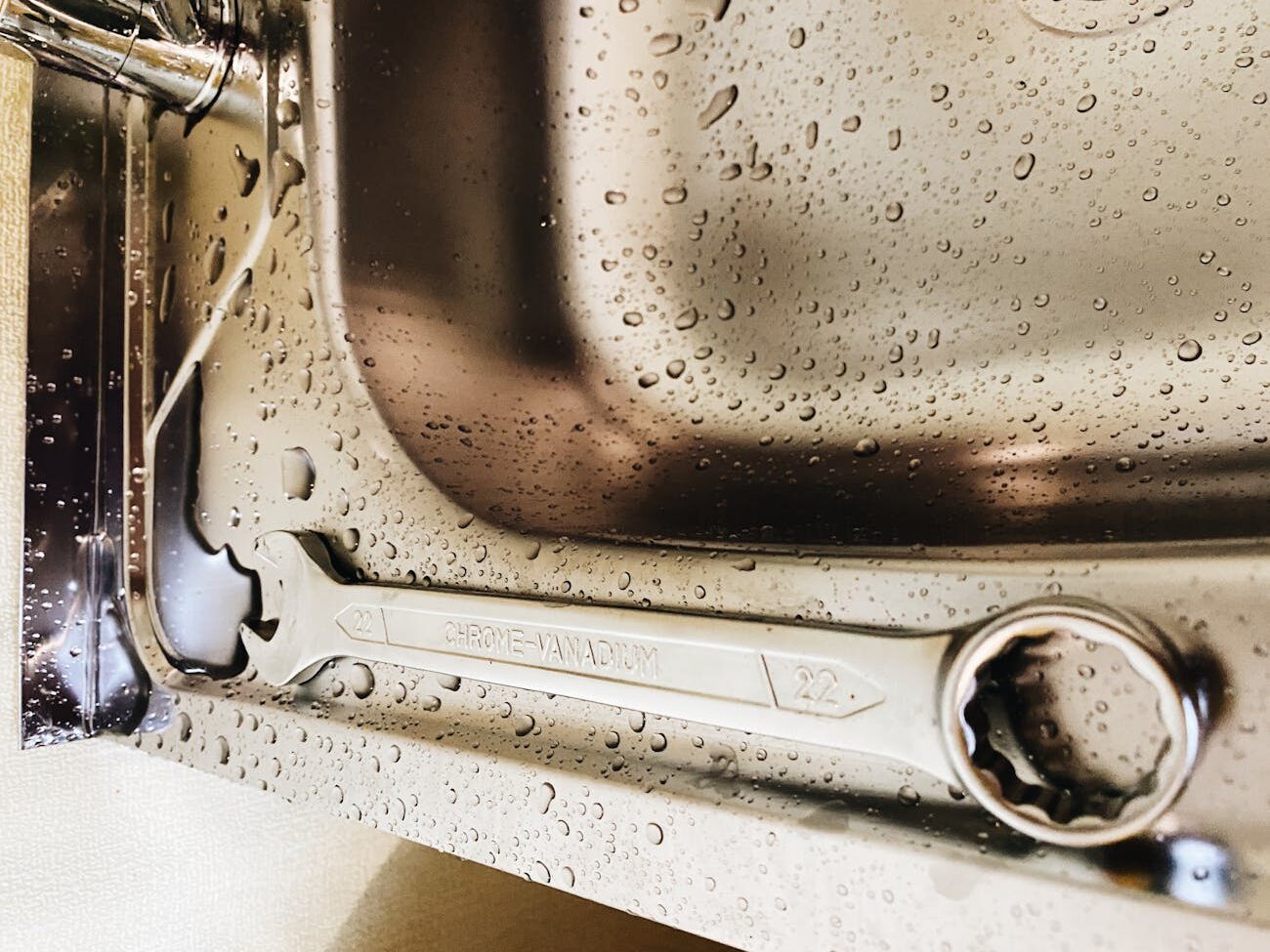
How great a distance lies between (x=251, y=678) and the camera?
68 cm

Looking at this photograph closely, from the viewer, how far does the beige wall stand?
709 millimetres

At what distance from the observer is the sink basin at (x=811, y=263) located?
65 centimetres

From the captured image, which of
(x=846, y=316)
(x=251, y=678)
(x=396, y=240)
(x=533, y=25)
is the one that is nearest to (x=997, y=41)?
(x=846, y=316)

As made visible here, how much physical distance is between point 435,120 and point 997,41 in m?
0.47

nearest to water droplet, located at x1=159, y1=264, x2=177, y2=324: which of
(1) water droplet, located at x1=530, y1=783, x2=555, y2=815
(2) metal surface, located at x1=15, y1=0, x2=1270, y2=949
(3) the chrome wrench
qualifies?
(2) metal surface, located at x1=15, y1=0, x2=1270, y2=949

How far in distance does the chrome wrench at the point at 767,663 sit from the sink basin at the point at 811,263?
0.10 m

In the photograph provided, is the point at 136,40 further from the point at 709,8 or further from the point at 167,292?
the point at 709,8

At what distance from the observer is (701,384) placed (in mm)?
825

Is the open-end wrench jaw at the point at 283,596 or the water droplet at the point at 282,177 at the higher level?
the water droplet at the point at 282,177

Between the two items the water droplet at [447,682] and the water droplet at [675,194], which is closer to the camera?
the water droplet at [447,682]

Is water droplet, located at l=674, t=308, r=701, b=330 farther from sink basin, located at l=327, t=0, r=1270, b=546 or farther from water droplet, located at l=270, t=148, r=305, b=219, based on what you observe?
water droplet, located at l=270, t=148, r=305, b=219

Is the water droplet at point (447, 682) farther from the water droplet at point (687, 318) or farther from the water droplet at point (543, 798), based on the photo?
the water droplet at point (687, 318)

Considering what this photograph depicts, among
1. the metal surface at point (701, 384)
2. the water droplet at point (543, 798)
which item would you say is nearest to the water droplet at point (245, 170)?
the metal surface at point (701, 384)

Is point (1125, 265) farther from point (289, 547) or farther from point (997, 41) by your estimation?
point (289, 547)
